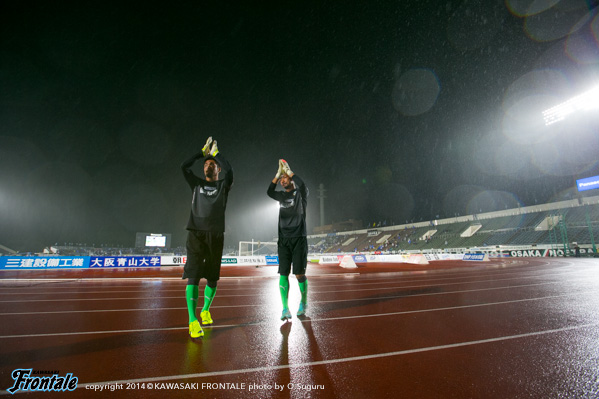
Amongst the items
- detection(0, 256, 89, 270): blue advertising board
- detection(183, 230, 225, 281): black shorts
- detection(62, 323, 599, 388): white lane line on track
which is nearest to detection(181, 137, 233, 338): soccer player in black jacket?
detection(183, 230, 225, 281): black shorts

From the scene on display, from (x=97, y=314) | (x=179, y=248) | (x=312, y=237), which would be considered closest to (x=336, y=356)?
(x=97, y=314)

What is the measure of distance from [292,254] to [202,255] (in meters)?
1.32

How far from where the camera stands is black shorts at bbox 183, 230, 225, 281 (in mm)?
3198

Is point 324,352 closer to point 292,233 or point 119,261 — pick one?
point 292,233

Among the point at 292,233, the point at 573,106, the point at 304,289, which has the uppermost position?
the point at 573,106

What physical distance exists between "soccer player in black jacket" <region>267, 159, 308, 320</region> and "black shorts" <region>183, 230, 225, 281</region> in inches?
37.8

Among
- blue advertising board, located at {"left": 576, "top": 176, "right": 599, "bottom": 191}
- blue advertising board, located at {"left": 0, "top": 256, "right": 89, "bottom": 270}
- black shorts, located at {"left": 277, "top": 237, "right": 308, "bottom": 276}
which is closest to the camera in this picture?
black shorts, located at {"left": 277, "top": 237, "right": 308, "bottom": 276}

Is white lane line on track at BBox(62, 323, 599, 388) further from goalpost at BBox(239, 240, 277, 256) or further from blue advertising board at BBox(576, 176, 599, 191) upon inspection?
blue advertising board at BBox(576, 176, 599, 191)

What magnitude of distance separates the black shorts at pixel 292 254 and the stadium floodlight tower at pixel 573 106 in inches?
1404

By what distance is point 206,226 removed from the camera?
130 inches

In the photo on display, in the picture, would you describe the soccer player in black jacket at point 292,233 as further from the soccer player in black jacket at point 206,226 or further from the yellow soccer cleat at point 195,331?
the yellow soccer cleat at point 195,331

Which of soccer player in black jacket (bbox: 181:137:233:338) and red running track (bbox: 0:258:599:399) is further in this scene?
soccer player in black jacket (bbox: 181:137:233:338)

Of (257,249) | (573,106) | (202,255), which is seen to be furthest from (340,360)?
(573,106)

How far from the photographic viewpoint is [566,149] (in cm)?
3142
